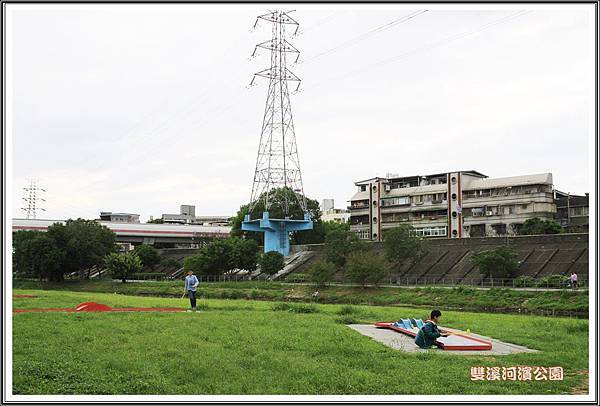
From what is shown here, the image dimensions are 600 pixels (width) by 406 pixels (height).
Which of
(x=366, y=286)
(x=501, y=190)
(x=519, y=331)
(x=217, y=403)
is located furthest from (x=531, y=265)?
(x=217, y=403)

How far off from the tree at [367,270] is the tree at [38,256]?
28242mm

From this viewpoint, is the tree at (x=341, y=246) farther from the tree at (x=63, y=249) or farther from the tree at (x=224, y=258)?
the tree at (x=63, y=249)

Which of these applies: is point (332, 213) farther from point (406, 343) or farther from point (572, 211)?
point (406, 343)

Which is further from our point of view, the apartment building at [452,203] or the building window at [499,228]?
the building window at [499,228]

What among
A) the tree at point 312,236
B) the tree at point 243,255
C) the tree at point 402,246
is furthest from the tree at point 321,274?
the tree at point 312,236

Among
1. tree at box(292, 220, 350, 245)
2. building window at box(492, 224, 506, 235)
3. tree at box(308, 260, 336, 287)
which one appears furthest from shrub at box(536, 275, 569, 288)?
tree at box(292, 220, 350, 245)

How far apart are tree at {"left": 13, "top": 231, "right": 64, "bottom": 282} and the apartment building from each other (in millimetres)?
Answer: 39282

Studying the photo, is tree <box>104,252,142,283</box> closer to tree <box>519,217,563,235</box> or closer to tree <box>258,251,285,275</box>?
tree <box>258,251,285,275</box>

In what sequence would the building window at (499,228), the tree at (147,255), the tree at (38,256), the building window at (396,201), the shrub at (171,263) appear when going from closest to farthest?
1. the tree at (38,256)
2. the building window at (499,228)
3. the tree at (147,255)
4. the shrub at (171,263)
5. the building window at (396,201)

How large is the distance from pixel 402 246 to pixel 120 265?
27387mm

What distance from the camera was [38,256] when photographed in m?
57.7

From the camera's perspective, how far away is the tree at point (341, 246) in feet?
174

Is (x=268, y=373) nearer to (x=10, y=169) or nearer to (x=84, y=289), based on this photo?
(x=10, y=169)

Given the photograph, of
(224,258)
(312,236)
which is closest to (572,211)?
(312,236)
